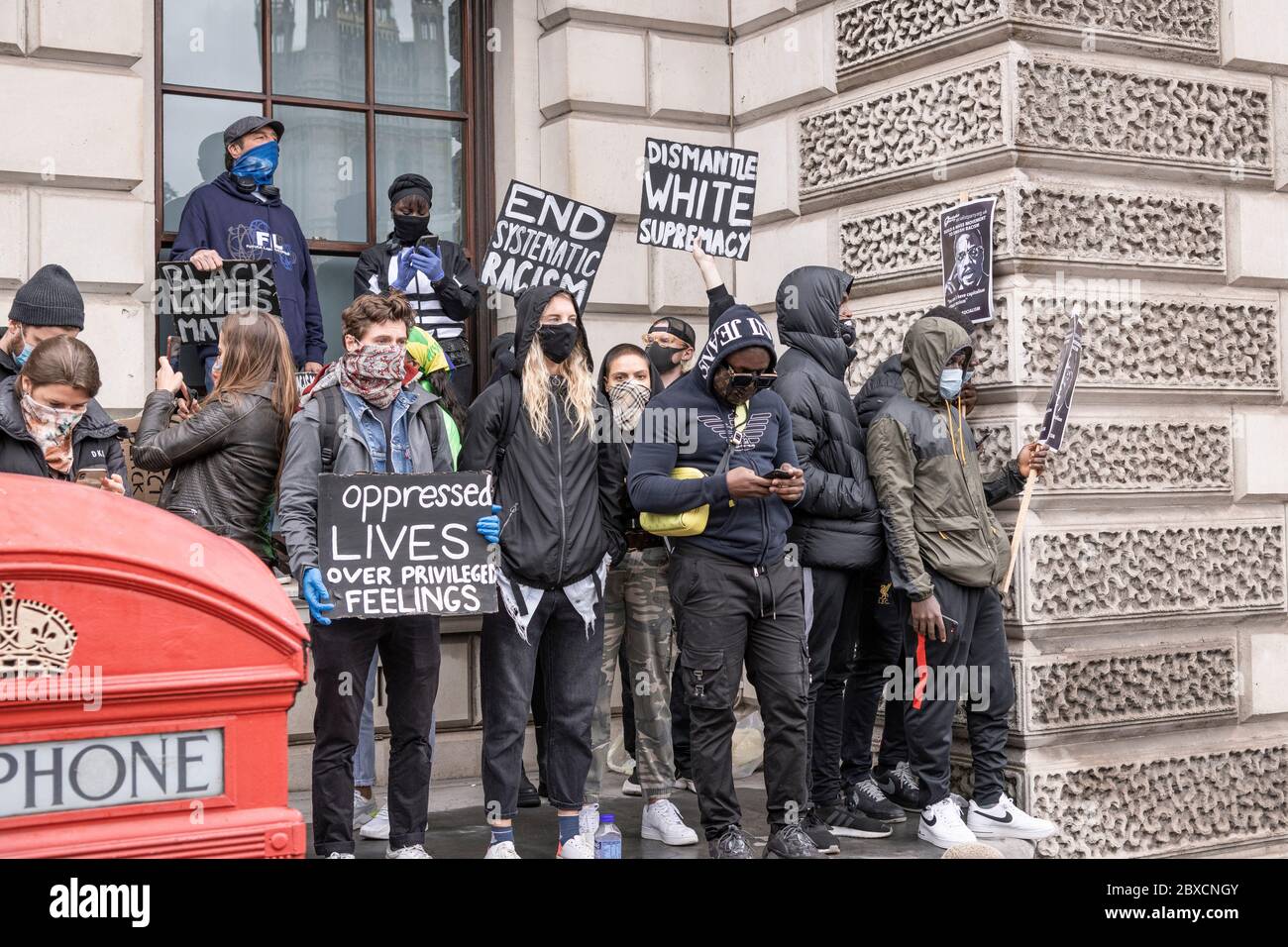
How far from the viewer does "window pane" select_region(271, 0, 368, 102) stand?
27.6ft

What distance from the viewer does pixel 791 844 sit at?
19.5 feet

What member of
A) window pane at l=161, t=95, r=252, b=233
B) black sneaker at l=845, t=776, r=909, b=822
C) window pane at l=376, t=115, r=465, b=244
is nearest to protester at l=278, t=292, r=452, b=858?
black sneaker at l=845, t=776, r=909, b=822

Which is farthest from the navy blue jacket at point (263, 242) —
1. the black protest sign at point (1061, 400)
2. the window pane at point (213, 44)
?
the black protest sign at point (1061, 400)

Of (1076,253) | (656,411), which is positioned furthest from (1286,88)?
(656,411)

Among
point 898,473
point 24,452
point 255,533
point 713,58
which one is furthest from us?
point 713,58

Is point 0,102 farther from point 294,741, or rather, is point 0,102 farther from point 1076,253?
point 1076,253

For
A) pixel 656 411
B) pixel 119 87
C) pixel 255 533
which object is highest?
pixel 119 87

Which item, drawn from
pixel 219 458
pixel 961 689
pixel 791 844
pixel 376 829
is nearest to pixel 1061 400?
pixel 961 689

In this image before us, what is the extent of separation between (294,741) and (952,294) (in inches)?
157

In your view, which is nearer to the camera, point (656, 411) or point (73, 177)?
point (656, 411)

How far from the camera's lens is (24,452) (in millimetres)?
4977

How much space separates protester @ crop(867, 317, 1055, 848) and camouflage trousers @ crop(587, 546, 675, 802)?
1061mm

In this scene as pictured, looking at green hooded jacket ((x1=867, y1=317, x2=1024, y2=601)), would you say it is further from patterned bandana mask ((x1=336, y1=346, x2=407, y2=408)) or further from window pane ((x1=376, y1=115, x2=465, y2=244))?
window pane ((x1=376, y1=115, x2=465, y2=244))

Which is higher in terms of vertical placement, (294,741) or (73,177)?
(73,177)
